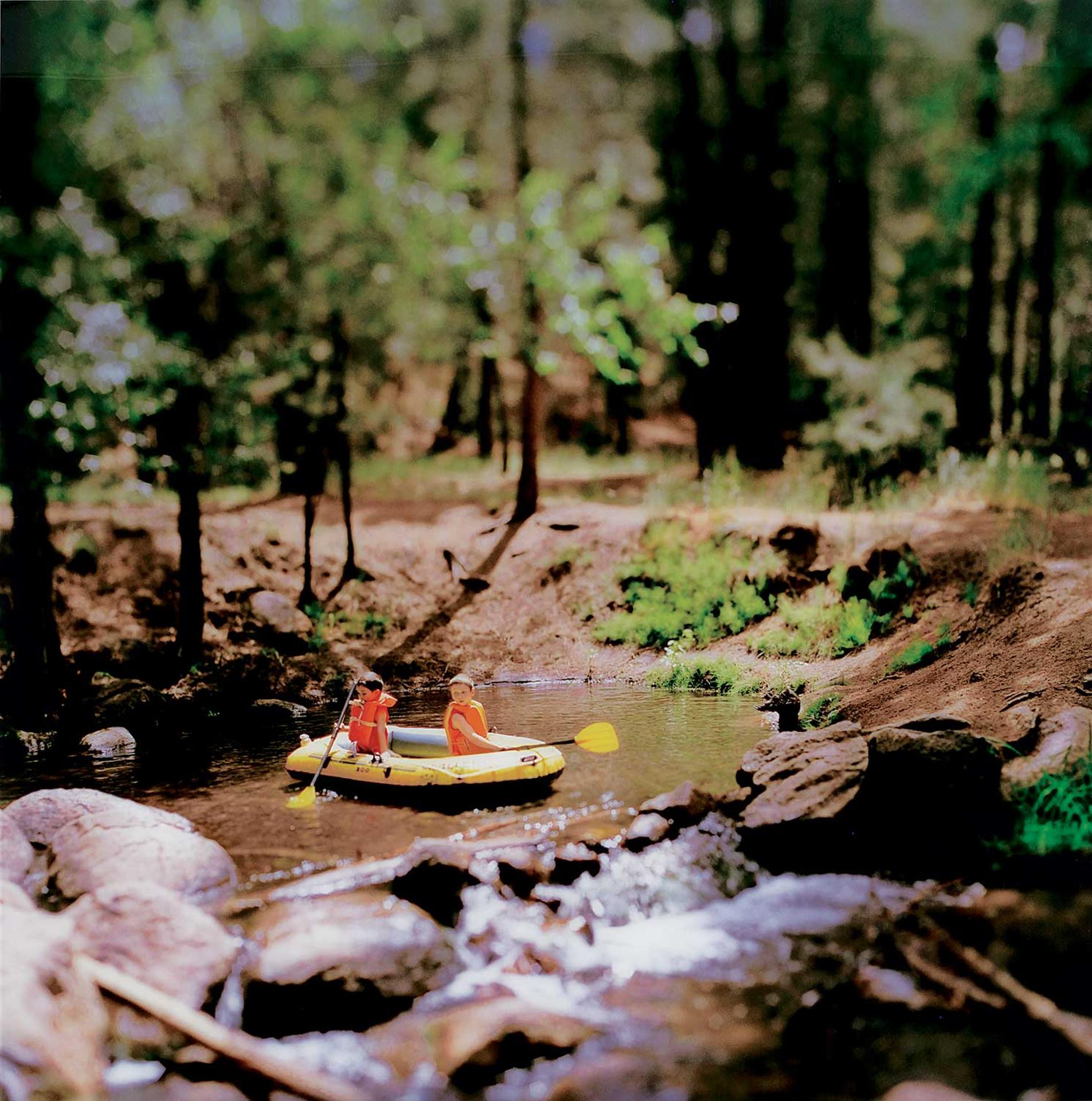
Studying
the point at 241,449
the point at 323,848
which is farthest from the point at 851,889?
the point at 241,449

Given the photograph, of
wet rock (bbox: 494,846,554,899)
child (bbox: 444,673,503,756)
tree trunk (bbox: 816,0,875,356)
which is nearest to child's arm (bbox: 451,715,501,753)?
child (bbox: 444,673,503,756)

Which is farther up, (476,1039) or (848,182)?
(848,182)

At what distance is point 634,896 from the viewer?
3266 millimetres

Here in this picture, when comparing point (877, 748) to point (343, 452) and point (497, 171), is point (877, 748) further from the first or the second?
point (343, 452)

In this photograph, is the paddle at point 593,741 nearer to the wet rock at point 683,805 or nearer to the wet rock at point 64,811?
the wet rock at point 683,805

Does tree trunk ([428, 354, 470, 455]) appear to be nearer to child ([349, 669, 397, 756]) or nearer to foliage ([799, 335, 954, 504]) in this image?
foliage ([799, 335, 954, 504])

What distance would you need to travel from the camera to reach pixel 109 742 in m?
4.69

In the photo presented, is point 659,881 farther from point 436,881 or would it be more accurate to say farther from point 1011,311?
point 1011,311

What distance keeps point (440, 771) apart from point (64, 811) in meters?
1.54

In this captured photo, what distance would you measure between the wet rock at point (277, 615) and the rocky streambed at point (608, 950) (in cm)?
190

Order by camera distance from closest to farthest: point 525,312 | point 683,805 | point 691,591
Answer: point 683,805, point 691,591, point 525,312

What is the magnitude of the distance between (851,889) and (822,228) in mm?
6335

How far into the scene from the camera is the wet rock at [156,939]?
106 inches

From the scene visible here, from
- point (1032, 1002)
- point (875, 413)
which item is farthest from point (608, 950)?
point (875, 413)
